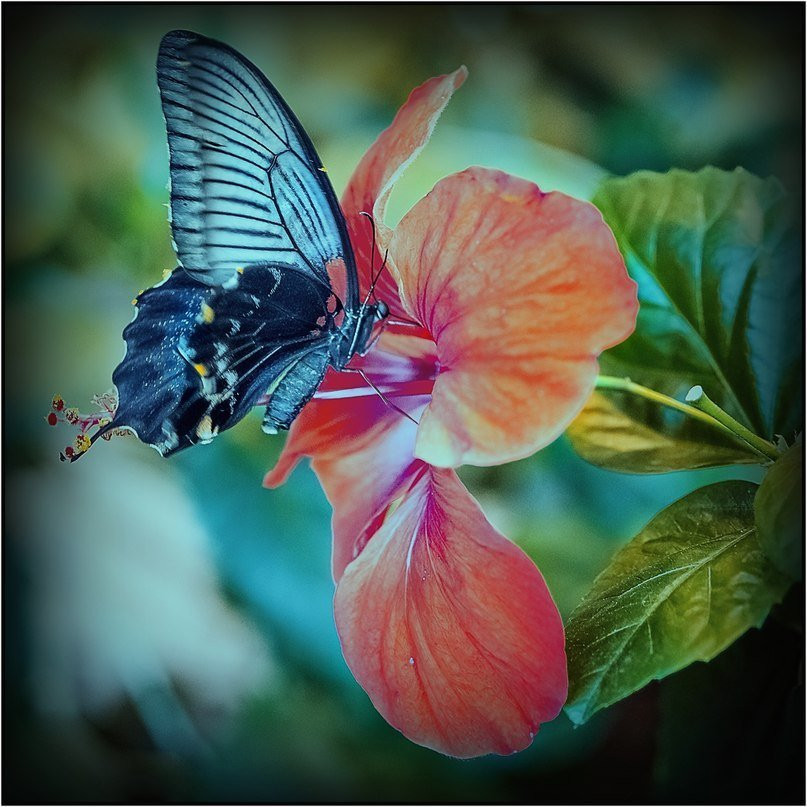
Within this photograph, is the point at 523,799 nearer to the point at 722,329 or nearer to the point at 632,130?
the point at 722,329

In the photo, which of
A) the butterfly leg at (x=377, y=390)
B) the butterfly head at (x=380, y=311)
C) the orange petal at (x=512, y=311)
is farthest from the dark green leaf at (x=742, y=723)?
the butterfly head at (x=380, y=311)

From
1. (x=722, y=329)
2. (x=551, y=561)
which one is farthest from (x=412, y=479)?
(x=722, y=329)

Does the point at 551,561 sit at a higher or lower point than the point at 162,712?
higher

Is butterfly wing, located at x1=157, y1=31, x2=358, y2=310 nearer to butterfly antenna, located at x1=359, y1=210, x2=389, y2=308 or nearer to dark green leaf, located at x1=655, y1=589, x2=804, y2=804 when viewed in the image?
butterfly antenna, located at x1=359, y1=210, x2=389, y2=308

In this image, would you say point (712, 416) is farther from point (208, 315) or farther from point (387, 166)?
point (208, 315)

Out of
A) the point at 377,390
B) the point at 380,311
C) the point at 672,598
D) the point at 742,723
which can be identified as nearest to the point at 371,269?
the point at 380,311

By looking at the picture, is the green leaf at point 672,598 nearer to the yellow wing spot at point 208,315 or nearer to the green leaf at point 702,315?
the green leaf at point 702,315

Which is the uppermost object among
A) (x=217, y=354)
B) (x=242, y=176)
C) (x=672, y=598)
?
(x=242, y=176)
